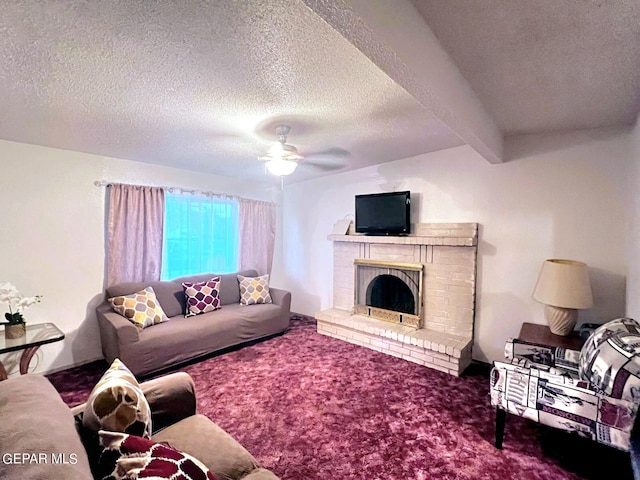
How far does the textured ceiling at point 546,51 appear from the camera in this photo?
1201mm

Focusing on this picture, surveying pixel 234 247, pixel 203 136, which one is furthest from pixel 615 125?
pixel 234 247

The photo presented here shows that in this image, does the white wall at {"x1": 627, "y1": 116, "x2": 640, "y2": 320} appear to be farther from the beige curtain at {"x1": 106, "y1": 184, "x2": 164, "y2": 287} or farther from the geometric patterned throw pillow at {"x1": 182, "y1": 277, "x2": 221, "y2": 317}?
the beige curtain at {"x1": 106, "y1": 184, "x2": 164, "y2": 287}

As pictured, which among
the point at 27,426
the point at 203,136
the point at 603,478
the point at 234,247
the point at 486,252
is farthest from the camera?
the point at 234,247

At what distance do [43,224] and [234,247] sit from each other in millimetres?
2218

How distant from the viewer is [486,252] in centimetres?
312

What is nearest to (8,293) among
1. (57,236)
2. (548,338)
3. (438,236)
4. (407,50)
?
(57,236)

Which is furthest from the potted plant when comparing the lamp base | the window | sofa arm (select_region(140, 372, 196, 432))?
the lamp base

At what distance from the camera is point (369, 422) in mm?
2217

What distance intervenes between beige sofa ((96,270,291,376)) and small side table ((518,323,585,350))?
107 inches

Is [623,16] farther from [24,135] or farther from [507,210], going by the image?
[24,135]

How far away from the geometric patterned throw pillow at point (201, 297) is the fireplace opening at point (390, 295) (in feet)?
6.56

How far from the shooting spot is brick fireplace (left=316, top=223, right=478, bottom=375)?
3162 millimetres

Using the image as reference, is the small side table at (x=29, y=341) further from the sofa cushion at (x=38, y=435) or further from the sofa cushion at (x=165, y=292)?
the sofa cushion at (x=38, y=435)

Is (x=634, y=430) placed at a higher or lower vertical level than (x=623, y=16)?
lower
